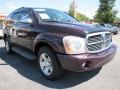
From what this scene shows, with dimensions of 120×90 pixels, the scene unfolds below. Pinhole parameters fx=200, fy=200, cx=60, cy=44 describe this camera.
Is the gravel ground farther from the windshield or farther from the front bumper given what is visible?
the windshield

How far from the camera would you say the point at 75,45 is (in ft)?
13.6

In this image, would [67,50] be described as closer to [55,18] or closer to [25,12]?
[55,18]

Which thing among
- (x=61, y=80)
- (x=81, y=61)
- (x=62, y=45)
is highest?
(x=62, y=45)

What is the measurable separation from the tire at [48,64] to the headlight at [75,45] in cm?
48

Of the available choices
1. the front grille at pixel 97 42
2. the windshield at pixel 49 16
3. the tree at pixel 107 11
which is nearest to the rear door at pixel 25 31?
the windshield at pixel 49 16

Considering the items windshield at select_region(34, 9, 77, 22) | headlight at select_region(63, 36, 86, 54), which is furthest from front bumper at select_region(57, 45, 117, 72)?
windshield at select_region(34, 9, 77, 22)

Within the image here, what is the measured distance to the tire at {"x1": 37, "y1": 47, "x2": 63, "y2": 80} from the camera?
14.8ft

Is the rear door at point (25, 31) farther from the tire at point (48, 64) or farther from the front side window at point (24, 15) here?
the tire at point (48, 64)


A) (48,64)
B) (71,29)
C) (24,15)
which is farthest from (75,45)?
(24,15)

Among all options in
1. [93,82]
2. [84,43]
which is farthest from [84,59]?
[93,82]

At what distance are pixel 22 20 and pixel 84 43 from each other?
2835mm

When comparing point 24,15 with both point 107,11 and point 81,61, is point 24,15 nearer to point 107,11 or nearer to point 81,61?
point 81,61

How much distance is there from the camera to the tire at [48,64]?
4520 mm

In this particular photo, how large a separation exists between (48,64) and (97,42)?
130 cm
